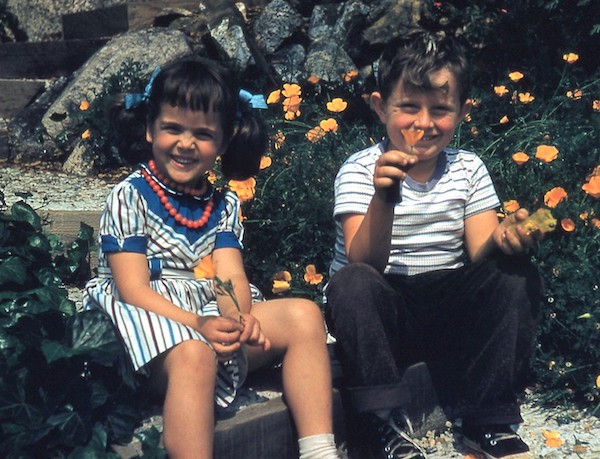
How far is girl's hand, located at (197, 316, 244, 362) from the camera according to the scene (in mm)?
2502

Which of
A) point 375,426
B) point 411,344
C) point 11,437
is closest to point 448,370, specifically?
point 411,344

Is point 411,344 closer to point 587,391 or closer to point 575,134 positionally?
point 587,391

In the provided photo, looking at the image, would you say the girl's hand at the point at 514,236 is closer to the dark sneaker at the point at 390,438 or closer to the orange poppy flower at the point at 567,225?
the orange poppy flower at the point at 567,225

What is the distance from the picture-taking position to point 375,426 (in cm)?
281

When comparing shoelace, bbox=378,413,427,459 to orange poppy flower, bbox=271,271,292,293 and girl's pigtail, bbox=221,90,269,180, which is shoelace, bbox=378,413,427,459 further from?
girl's pigtail, bbox=221,90,269,180

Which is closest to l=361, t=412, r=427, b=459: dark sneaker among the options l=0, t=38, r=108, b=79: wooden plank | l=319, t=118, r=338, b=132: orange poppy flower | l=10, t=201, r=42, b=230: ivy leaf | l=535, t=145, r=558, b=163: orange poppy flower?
l=535, t=145, r=558, b=163: orange poppy flower

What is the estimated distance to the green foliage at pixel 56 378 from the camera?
2410 millimetres

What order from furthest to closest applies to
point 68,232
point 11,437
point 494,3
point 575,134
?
point 494,3
point 68,232
point 575,134
point 11,437

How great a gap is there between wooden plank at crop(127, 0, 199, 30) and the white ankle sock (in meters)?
4.05

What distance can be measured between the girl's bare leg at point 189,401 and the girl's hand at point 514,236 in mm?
858

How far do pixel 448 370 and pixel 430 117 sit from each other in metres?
0.75

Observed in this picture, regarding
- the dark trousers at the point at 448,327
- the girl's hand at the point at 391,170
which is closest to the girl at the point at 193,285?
the dark trousers at the point at 448,327

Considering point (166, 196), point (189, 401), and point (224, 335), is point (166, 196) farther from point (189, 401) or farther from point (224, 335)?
point (189, 401)

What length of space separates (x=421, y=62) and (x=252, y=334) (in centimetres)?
96
